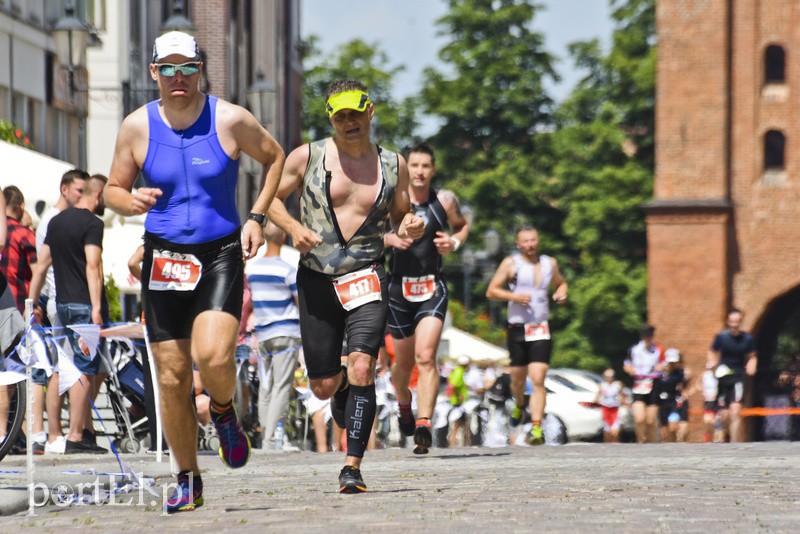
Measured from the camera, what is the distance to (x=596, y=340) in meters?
53.4

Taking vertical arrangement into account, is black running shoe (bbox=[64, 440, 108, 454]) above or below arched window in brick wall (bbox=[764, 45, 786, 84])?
below

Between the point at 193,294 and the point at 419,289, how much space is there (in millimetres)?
5117

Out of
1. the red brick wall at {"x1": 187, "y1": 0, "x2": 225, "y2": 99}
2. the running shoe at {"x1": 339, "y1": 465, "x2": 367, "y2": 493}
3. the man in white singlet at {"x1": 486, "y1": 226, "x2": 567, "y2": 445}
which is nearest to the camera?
the running shoe at {"x1": 339, "y1": 465, "x2": 367, "y2": 493}

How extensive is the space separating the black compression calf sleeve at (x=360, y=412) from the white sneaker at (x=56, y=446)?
4764 mm

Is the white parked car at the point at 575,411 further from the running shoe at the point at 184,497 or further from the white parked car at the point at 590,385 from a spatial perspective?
the running shoe at the point at 184,497

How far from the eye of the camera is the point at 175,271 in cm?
827

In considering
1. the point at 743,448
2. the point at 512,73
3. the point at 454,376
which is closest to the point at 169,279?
the point at 743,448

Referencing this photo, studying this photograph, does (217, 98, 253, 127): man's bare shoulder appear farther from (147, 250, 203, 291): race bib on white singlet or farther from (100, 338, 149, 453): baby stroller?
(100, 338, 149, 453): baby stroller

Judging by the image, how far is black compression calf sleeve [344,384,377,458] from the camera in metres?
9.38

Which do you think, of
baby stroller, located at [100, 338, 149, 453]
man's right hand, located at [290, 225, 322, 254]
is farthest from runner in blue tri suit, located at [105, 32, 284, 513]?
baby stroller, located at [100, 338, 149, 453]

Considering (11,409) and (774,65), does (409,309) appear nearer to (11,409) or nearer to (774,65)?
(11,409)

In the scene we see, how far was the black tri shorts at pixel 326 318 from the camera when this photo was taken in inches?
380

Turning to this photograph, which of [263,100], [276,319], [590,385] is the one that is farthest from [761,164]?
[276,319]

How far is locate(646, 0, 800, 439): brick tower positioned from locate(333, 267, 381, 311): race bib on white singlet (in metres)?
35.6
